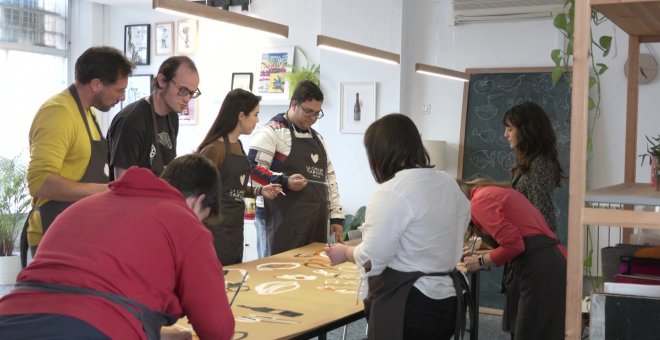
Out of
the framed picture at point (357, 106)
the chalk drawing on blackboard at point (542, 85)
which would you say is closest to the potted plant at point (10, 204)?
the framed picture at point (357, 106)

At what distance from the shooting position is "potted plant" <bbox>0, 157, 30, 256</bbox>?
7.77 m

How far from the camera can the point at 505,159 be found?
7.37 metres

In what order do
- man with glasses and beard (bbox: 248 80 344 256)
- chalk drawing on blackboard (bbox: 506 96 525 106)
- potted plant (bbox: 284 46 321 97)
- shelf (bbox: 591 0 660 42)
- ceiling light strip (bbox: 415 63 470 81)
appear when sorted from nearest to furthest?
shelf (bbox: 591 0 660 42) → man with glasses and beard (bbox: 248 80 344 256) → ceiling light strip (bbox: 415 63 470 81) → chalk drawing on blackboard (bbox: 506 96 525 106) → potted plant (bbox: 284 46 321 97)

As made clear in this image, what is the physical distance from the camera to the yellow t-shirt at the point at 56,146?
126 inches

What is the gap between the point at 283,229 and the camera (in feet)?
15.6

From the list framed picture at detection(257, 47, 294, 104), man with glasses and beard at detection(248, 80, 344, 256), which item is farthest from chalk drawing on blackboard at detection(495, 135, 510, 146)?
man with glasses and beard at detection(248, 80, 344, 256)

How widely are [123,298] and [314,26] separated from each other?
6.74 meters

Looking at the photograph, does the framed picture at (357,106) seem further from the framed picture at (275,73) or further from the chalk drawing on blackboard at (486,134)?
the chalk drawing on blackboard at (486,134)

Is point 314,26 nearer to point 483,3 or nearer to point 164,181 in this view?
point 483,3

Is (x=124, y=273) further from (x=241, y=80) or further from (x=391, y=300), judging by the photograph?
(x=241, y=80)

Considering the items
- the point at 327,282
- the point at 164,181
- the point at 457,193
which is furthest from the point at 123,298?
the point at 327,282

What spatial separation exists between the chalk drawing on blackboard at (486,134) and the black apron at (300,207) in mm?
2923

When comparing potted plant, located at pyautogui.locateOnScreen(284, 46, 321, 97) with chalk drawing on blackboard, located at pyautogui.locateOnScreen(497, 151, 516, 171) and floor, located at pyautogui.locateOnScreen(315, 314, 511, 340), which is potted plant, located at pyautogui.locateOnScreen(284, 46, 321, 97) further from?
floor, located at pyautogui.locateOnScreen(315, 314, 511, 340)

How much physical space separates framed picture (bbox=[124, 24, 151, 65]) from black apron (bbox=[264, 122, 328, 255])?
5.20 meters
